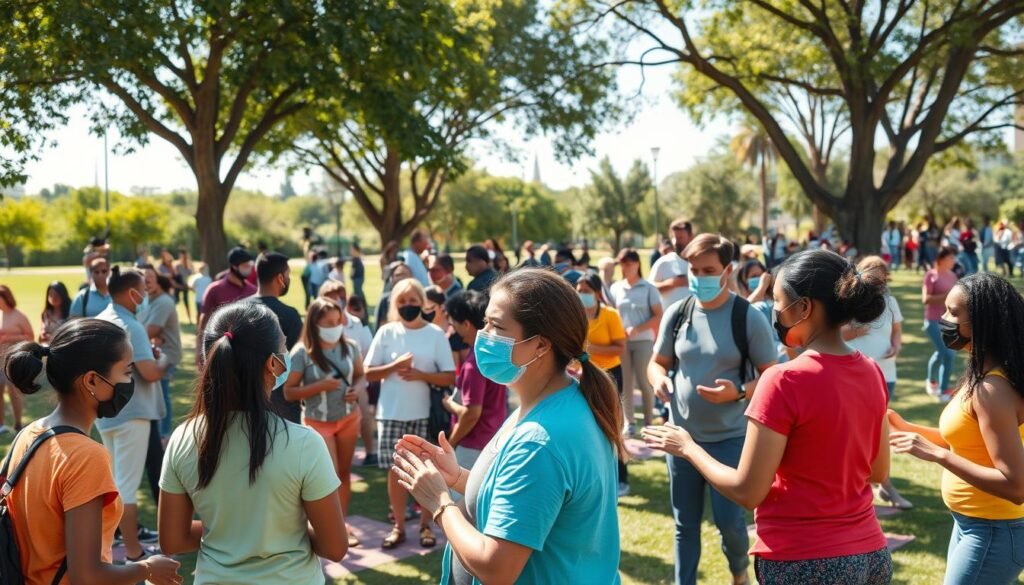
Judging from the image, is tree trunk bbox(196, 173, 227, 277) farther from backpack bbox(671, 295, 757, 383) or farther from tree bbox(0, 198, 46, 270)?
tree bbox(0, 198, 46, 270)

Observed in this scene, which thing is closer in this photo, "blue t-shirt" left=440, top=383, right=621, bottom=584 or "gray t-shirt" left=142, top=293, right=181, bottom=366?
"blue t-shirt" left=440, top=383, right=621, bottom=584

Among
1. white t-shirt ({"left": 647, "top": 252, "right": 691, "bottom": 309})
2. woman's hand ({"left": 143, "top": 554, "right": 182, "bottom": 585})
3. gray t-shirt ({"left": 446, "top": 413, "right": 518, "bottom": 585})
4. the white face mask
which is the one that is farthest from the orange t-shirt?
white t-shirt ({"left": 647, "top": 252, "right": 691, "bottom": 309})

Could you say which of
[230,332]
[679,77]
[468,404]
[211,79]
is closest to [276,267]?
[468,404]

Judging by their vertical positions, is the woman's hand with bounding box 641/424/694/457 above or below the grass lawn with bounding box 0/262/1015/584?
above

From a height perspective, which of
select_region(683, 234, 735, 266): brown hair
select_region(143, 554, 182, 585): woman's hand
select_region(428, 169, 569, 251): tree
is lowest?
select_region(143, 554, 182, 585): woman's hand

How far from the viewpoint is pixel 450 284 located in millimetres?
9031

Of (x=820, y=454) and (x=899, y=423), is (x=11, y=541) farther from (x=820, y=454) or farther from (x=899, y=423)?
(x=899, y=423)

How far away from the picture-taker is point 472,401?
561cm

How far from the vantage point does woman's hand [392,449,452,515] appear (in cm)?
254

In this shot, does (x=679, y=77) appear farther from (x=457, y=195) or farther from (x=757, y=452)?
(x=457, y=195)

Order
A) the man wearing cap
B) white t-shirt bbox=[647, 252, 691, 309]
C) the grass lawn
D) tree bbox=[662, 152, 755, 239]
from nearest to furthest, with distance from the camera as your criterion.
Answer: the grass lawn, the man wearing cap, white t-shirt bbox=[647, 252, 691, 309], tree bbox=[662, 152, 755, 239]

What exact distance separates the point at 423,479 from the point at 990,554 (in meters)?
2.32

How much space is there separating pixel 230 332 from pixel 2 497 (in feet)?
2.75

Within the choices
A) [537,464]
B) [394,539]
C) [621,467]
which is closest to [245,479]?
[537,464]
